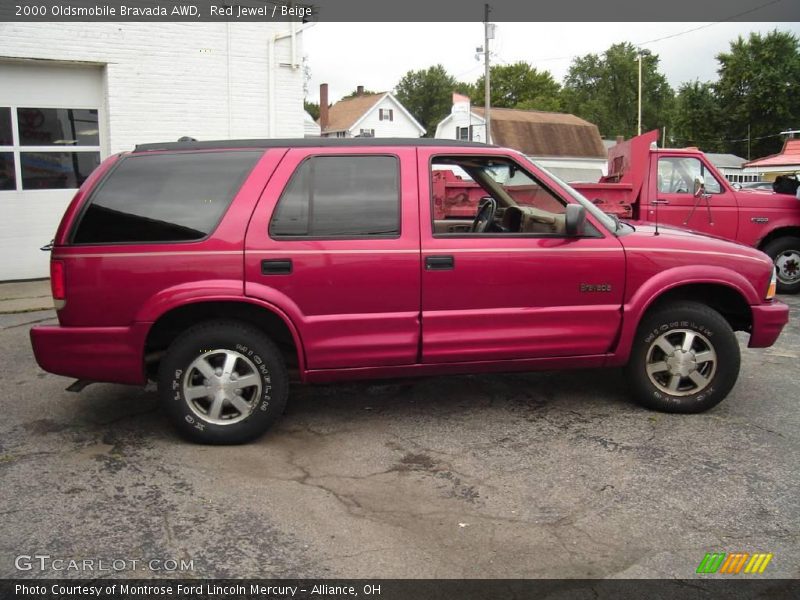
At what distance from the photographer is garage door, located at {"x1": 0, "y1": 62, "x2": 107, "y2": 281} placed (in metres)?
9.91

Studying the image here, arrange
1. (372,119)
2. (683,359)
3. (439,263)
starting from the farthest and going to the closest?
(372,119)
(683,359)
(439,263)

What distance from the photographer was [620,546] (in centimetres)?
320

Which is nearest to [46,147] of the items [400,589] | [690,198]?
[690,198]

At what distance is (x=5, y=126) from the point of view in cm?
987

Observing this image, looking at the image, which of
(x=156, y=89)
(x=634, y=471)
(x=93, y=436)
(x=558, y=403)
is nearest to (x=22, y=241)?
(x=156, y=89)

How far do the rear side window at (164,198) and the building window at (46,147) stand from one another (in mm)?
6876

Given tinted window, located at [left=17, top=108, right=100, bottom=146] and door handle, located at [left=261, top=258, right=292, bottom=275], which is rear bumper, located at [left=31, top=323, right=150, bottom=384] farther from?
tinted window, located at [left=17, top=108, right=100, bottom=146]

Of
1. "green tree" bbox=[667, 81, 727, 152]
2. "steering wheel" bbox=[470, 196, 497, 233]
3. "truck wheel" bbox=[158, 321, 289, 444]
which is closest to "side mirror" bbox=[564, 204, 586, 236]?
"steering wheel" bbox=[470, 196, 497, 233]

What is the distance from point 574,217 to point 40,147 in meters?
8.67

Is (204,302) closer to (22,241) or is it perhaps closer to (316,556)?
(316,556)

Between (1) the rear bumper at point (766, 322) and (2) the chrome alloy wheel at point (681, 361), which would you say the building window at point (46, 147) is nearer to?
(2) the chrome alloy wheel at point (681, 361)

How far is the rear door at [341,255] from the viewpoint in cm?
427

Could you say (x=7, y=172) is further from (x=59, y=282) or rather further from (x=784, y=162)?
(x=784, y=162)

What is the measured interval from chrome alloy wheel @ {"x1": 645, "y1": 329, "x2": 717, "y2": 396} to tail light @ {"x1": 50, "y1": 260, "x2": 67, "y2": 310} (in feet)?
12.4
